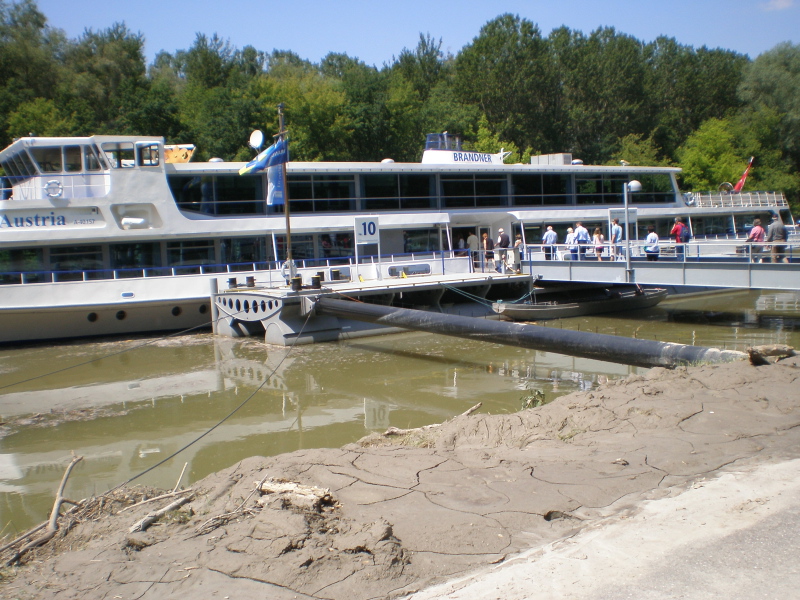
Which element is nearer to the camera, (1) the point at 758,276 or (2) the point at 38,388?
(2) the point at 38,388

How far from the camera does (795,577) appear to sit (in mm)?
3998

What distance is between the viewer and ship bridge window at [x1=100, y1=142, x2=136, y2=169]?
19234mm

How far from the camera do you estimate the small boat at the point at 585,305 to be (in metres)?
20.2

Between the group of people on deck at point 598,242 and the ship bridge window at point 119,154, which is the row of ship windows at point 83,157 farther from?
the group of people on deck at point 598,242

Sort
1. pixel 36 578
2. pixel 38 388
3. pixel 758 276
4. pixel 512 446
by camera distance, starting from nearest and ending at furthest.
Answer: pixel 36 578 → pixel 512 446 → pixel 38 388 → pixel 758 276

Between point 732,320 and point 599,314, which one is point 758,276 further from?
point 599,314

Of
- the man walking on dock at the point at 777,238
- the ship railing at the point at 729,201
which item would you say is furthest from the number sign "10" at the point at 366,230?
the ship railing at the point at 729,201

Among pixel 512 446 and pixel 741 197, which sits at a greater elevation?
pixel 741 197

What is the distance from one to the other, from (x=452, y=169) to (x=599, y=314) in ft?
24.7

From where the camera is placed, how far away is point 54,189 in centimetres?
1873

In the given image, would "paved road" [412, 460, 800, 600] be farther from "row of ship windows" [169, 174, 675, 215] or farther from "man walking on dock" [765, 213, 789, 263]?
"row of ship windows" [169, 174, 675, 215]

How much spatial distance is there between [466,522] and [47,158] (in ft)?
60.5

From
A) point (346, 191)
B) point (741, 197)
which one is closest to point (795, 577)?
point (346, 191)

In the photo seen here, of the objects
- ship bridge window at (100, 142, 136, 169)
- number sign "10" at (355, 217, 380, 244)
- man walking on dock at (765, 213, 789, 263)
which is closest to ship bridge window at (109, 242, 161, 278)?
ship bridge window at (100, 142, 136, 169)
